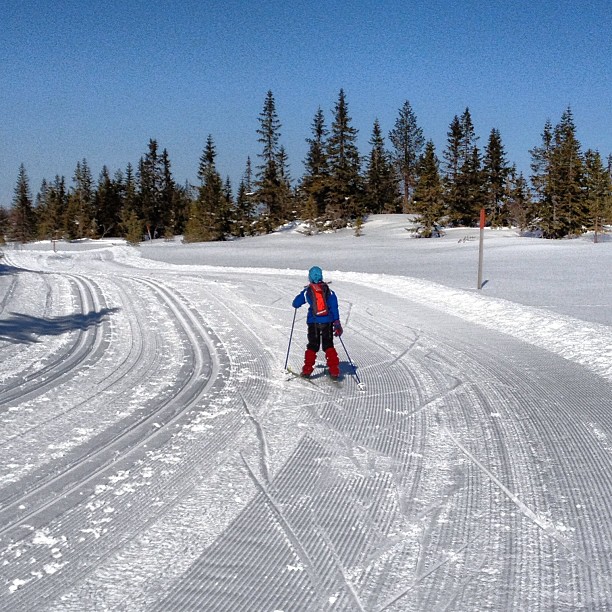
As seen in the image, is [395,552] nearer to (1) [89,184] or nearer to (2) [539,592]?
(2) [539,592]

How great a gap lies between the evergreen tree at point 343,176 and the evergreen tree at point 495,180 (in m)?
11.7

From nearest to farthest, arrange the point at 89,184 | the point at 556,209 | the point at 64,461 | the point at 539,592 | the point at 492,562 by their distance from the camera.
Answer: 1. the point at 539,592
2. the point at 492,562
3. the point at 64,461
4. the point at 556,209
5. the point at 89,184

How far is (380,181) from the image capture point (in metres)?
70.1

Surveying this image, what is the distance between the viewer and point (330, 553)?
3387 mm

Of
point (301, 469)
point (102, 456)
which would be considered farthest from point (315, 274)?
point (102, 456)

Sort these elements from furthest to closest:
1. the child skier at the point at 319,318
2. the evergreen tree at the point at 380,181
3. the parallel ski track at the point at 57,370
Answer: the evergreen tree at the point at 380,181
the child skier at the point at 319,318
the parallel ski track at the point at 57,370

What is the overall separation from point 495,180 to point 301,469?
185ft

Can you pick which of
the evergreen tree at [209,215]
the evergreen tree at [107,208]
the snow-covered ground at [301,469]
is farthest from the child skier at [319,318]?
the evergreen tree at [107,208]

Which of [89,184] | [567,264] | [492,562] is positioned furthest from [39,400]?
[89,184]

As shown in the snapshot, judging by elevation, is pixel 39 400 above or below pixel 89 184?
below

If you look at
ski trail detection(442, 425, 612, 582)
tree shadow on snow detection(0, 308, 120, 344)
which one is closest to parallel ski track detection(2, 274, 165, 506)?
tree shadow on snow detection(0, 308, 120, 344)

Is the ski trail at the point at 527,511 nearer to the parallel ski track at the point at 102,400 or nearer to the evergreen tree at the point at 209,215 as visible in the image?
the parallel ski track at the point at 102,400

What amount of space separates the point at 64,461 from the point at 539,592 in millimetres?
3552

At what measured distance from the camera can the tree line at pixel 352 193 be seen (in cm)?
4550
